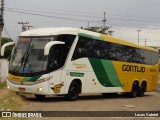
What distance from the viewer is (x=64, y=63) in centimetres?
1973

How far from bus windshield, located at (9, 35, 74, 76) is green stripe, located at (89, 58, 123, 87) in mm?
2636

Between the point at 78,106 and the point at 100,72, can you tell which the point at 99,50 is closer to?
the point at 100,72

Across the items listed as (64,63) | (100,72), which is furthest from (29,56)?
(100,72)

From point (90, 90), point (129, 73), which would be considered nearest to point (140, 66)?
point (129, 73)

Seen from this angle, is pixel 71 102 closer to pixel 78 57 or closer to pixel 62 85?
pixel 62 85

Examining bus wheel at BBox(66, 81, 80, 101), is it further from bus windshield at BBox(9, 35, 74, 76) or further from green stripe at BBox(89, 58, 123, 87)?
green stripe at BBox(89, 58, 123, 87)

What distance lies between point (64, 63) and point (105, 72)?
4.42 meters

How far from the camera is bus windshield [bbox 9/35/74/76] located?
18.9 metres

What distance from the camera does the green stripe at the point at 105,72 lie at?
2244cm

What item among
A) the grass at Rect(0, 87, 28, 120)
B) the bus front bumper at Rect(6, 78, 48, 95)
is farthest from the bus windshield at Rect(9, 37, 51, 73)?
the grass at Rect(0, 87, 28, 120)

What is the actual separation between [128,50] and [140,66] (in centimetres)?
210

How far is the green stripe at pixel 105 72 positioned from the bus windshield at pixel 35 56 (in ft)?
8.65

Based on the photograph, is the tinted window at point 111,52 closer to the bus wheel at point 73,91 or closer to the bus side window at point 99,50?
the bus side window at point 99,50

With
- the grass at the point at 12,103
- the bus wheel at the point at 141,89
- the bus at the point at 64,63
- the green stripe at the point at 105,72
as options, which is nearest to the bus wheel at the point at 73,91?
the bus at the point at 64,63
